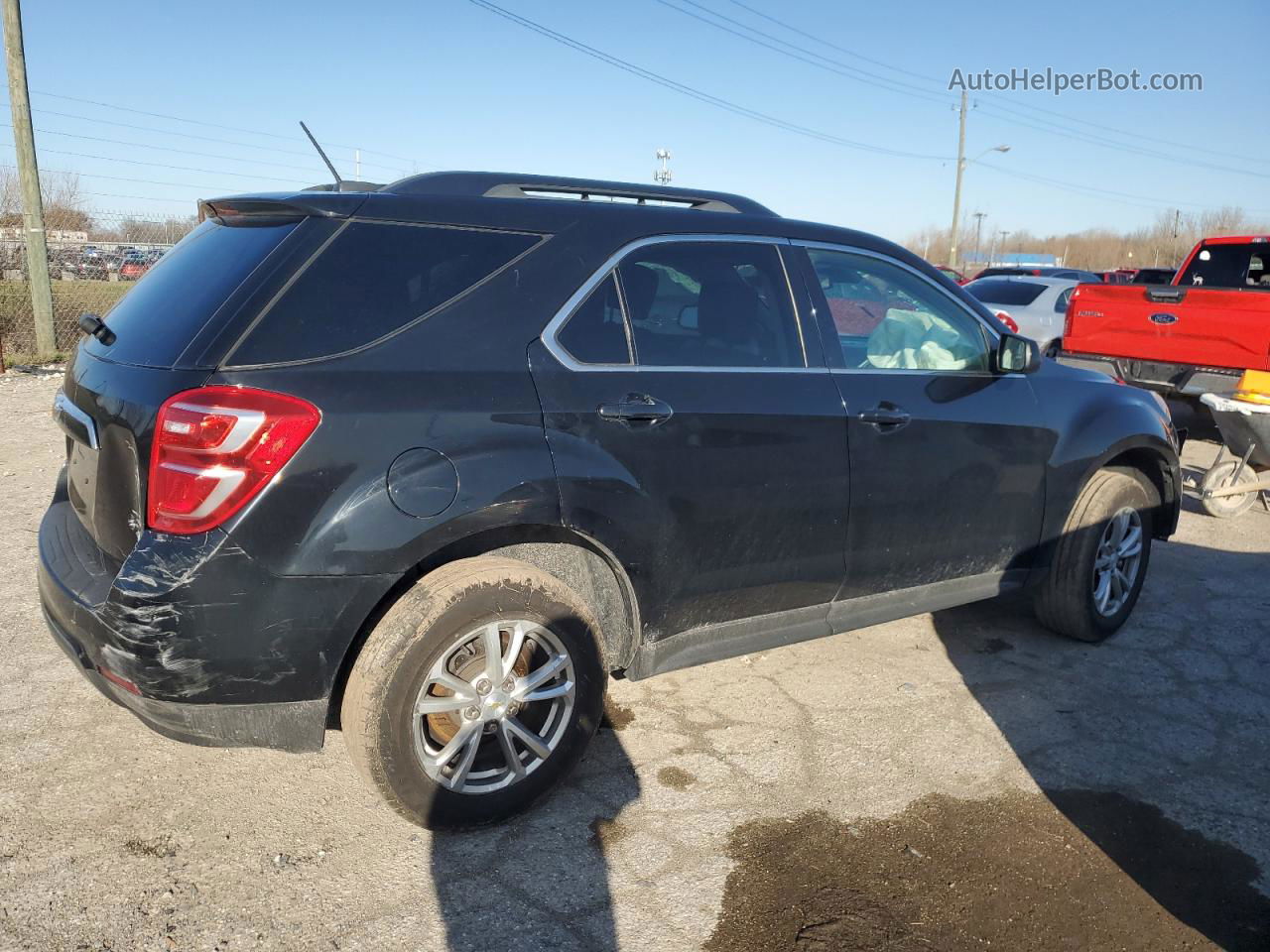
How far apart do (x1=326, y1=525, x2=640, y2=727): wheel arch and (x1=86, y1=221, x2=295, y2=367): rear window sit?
0.88 metres

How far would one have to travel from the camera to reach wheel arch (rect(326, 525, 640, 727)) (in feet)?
9.29

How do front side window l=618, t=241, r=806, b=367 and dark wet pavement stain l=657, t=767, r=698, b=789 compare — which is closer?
front side window l=618, t=241, r=806, b=367

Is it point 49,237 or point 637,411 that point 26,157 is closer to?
point 49,237

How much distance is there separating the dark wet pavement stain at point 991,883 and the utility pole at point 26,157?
1175 centimetres

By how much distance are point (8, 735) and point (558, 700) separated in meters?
1.96

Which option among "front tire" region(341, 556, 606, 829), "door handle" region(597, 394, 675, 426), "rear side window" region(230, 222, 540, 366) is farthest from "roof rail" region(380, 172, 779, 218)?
"front tire" region(341, 556, 606, 829)

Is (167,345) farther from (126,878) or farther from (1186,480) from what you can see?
(1186,480)

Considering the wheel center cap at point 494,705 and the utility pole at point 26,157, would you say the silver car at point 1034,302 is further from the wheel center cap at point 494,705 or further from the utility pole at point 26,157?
the wheel center cap at point 494,705

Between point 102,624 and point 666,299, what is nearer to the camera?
point 102,624

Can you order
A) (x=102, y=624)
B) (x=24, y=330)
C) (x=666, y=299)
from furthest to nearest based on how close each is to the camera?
1. (x=24, y=330)
2. (x=666, y=299)
3. (x=102, y=624)

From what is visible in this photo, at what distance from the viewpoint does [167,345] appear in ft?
8.87

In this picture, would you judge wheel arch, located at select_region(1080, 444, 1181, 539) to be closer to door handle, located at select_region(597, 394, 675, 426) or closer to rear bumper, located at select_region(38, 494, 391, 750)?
door handle, located at select_region(597, 394, 675, 426)

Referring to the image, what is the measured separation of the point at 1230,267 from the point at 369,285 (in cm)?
996

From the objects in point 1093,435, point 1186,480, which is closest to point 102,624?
point 1093,435
